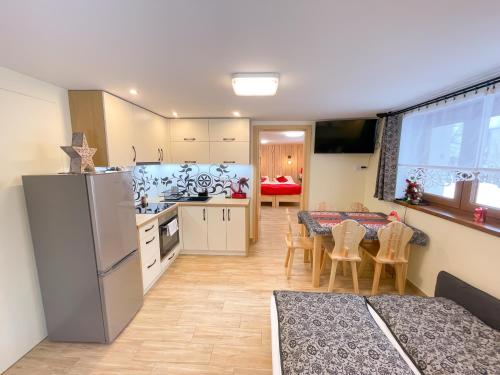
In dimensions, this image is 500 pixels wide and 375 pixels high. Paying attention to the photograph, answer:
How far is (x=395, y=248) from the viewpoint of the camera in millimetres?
2299

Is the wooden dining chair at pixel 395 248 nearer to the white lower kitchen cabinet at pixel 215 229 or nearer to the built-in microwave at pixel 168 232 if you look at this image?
the white lower kitchen cabinet at pixel 215 229

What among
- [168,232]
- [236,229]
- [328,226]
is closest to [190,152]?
[168,232]

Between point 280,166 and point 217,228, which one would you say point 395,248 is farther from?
point 280,166

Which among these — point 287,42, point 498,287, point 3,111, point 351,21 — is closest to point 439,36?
point 351,21

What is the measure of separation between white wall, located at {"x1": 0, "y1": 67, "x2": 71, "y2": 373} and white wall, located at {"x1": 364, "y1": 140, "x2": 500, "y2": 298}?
3741 mm

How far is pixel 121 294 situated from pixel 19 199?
1.12m

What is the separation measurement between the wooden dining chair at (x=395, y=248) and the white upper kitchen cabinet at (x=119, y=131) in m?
2.94

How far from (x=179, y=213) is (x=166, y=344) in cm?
180

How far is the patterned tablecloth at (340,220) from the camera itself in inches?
91.0

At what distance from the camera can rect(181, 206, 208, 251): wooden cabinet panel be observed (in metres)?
3.28

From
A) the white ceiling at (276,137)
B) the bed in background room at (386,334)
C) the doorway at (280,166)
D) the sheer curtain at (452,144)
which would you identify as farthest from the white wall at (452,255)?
the white ceiling at (276,137)

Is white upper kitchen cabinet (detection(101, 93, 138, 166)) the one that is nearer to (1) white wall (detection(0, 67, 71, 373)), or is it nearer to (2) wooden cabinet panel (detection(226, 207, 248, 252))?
(1) white wall (detection(0, 67, 71, 373))

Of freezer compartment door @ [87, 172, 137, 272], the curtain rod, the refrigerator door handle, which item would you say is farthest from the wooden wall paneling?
the curtain rod

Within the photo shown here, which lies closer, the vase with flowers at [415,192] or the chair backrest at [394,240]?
the chair backrest at [394,240]
